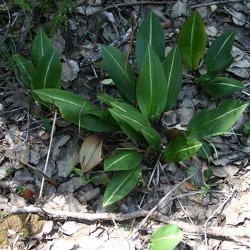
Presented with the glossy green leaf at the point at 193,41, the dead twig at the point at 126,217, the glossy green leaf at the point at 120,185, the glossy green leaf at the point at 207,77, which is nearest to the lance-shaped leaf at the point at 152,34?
the glossy green leaf at the point at 193,41

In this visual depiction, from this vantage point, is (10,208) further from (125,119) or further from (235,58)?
(235,58)

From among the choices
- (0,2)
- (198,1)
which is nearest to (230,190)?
(198,1)

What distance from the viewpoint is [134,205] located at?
1.94 metres

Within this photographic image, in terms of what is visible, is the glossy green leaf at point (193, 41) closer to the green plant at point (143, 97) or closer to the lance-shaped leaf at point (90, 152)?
the green plant at point (143, 97)

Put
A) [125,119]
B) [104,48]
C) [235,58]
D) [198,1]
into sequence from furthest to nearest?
[198,1] → [235,58] → [104,48] → [125,119]

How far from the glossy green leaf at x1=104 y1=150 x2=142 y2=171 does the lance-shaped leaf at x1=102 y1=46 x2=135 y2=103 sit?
37 cm

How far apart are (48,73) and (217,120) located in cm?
100

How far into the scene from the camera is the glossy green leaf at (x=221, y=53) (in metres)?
2.20

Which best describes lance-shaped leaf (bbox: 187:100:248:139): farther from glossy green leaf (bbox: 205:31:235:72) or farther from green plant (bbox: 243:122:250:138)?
glossy green leaf (bbox: 205:31:235:72)

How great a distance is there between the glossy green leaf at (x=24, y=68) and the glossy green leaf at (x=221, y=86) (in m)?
1.09

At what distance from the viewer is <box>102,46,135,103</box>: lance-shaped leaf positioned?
209 centimetres

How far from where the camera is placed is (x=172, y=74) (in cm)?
204

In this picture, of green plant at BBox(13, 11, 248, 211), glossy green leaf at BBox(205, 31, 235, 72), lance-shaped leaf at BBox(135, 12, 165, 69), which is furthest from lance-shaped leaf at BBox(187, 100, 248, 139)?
lance-shaped leaf at BBox(135, 12, 165, 69)

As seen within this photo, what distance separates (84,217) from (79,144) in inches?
17.9
